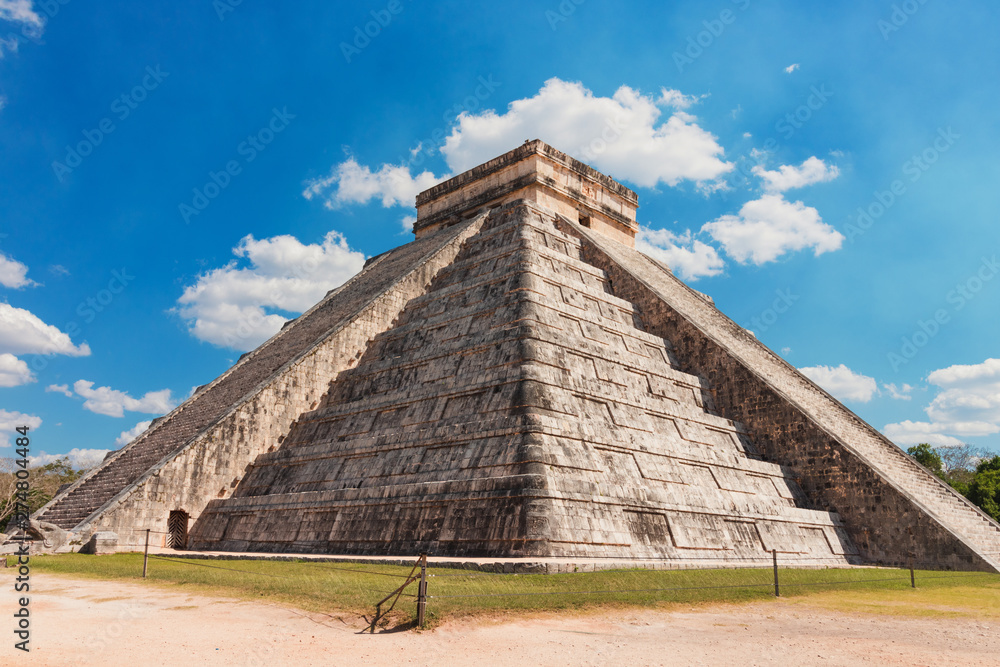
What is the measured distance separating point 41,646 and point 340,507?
614 centimetres

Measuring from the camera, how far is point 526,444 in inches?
381

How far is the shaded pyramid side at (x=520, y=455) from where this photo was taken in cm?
941

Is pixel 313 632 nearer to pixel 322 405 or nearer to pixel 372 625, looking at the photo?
pixel 372 625

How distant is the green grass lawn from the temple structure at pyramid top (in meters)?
13.9

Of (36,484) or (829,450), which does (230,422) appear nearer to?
(829,450)

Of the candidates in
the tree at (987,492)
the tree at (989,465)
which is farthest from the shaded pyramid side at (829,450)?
the tree at (989,465)

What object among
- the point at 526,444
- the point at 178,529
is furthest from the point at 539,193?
the point at 178,529

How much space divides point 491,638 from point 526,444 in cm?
411

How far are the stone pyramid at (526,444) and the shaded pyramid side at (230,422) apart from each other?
45 mm

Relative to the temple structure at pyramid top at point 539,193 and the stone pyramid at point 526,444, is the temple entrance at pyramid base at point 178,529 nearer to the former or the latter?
the stone pyramid at point 526,444

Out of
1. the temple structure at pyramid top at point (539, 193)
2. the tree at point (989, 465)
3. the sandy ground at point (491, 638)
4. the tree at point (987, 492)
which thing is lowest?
the sandy ground at point (491, 638)

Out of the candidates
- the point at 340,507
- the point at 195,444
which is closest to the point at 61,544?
the point at 195,444

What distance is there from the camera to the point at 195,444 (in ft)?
45.8


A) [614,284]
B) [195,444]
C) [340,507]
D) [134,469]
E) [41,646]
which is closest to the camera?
[41,646]
